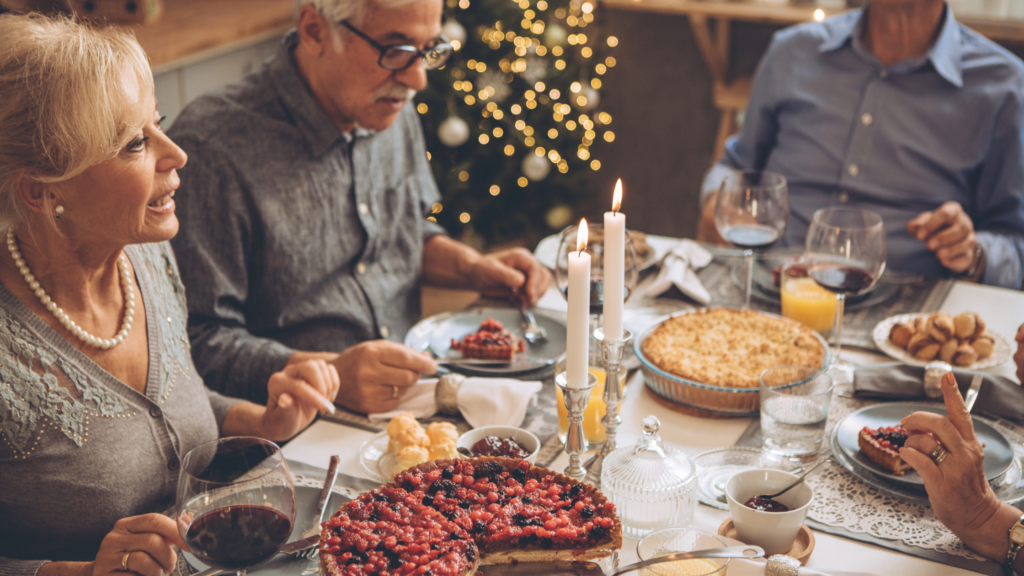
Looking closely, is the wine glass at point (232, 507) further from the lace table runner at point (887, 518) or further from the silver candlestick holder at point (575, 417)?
the lace table runner at point (887, 518)

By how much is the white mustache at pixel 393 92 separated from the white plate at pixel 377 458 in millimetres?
814

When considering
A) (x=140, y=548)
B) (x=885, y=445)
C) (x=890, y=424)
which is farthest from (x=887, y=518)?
(x=140, y=548)

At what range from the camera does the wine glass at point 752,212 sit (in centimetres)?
164

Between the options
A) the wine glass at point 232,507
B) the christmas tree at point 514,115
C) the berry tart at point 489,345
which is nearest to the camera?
the wine glass at point 232,507

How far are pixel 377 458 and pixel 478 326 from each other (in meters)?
0.51

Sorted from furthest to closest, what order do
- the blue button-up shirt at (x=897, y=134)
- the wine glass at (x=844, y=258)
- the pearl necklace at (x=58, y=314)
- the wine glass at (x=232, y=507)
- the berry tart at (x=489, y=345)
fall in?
1. the blue button-up shirt at (x=897, y=134)
2. the berry tart at (x=489, y=345)
3. the wine glass at (x=844, y=258)
4. the pearl necklace at (x=58, y=314)
5. the wine glass at (x=232, y=507)

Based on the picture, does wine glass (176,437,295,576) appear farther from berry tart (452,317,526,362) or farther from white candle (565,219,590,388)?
berry tart (452,317,526,362)

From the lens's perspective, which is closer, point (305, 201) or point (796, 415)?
point (796, 415)

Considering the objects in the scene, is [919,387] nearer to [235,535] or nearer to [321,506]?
[321,506]

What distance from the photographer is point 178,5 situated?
3750mm

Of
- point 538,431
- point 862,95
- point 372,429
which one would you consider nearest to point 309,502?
point 372,429

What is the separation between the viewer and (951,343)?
62.4 inches

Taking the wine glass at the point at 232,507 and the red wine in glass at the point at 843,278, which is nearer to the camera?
the wine glass at the point at 232,507

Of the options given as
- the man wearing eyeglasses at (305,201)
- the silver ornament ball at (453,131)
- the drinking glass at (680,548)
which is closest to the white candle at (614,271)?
the drinking glass at (680,548)
